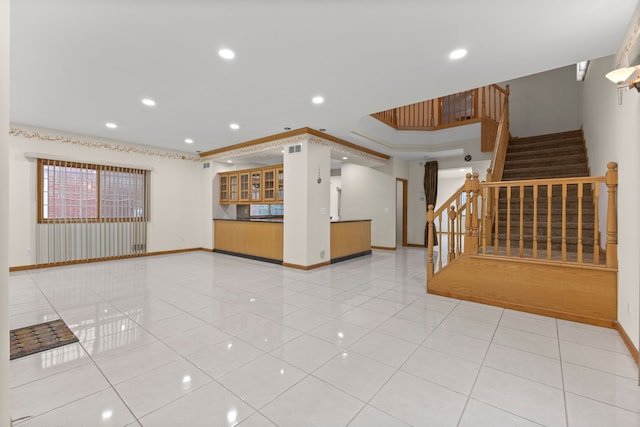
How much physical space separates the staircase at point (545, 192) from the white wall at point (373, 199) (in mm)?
2894

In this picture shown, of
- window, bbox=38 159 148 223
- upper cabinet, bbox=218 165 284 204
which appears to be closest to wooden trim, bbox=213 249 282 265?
upper cabinet, bbox=218 165 284 204

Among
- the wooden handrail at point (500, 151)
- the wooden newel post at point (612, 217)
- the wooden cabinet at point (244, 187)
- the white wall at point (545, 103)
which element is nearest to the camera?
the wooden newel post at point (612, 217)

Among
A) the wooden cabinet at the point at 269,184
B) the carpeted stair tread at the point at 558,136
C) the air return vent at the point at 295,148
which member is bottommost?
the wooden cabinet at the point at 269,184

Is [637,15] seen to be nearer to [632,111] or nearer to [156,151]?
[632,111]

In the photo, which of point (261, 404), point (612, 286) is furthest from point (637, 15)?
point (261, 404)

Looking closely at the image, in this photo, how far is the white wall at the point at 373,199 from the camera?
7.88 m

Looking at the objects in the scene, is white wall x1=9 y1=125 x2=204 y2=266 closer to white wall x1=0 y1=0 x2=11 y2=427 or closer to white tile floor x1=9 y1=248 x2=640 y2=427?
white tile floor x1=9 y1=248 x2=640 y2=427

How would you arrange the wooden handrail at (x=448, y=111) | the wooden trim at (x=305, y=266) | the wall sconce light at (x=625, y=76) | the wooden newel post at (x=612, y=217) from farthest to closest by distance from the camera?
1. the wooden handrail at (x=448, y=111)
2. the wooden trim at (x=305, y=266)
3. the wooden newel post at (x=612, y=217)
4. the wall sconce light at (x=625, y=76)

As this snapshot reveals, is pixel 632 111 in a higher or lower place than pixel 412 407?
higher

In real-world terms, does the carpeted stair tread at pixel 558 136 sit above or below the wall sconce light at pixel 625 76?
above

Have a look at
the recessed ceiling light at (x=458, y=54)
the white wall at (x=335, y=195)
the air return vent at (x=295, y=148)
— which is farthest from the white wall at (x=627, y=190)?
the white wall at (x=335, y=195)

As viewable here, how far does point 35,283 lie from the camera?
428cm

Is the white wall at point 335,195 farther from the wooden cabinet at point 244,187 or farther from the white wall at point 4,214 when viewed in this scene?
the white wall at point 4,214

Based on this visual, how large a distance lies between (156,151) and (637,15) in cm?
798
